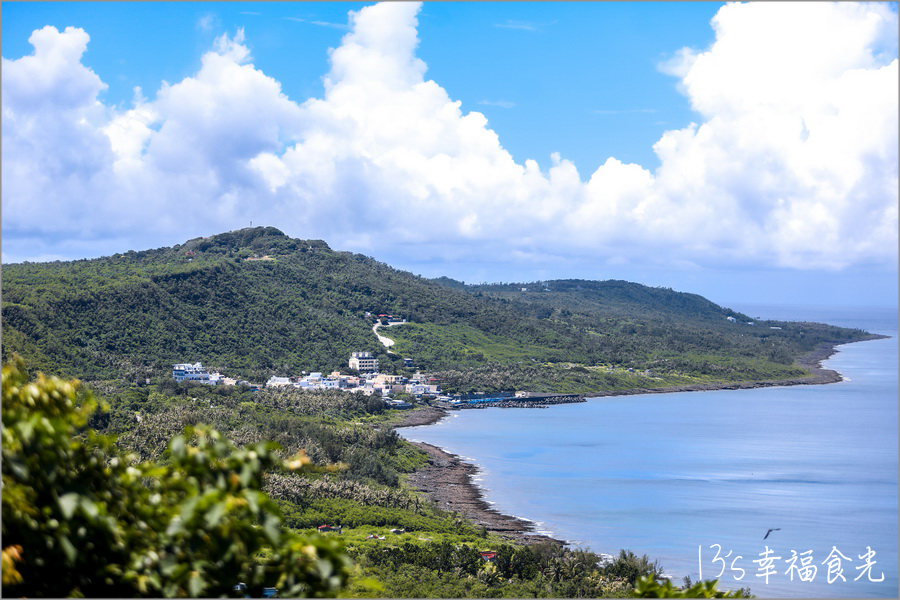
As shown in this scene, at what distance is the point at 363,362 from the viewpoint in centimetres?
6456

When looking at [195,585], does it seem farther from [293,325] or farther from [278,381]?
[293,325]

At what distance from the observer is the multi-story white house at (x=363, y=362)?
64.4m

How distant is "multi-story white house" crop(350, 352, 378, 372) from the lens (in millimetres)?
64375

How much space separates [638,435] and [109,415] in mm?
24816

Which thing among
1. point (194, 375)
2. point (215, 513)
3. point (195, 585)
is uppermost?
point (194, 375)

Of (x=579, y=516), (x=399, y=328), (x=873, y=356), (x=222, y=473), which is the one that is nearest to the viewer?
(x=222, y=473)

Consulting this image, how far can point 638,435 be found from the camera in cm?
4416

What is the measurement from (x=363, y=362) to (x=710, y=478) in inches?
1391

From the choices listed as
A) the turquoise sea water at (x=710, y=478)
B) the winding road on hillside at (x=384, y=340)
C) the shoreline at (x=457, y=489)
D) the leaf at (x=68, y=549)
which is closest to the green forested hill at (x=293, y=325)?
the winding road on hillside at (x=384, y=340)

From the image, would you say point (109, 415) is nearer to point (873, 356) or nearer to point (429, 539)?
point (429, 539)

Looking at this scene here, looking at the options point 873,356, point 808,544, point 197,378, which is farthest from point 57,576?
point 873,356

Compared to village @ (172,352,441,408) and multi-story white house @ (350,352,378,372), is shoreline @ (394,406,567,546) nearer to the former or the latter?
village @ (172,352,441,408)

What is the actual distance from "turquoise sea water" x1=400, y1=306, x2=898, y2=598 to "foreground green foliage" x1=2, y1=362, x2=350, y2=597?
17913 millimetres

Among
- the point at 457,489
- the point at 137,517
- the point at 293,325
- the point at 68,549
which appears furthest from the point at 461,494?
the point at 293,325
